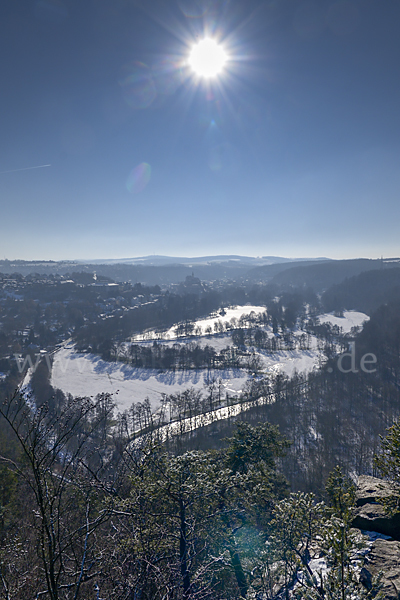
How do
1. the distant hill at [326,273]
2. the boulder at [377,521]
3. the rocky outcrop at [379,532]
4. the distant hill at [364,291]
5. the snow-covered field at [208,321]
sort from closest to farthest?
the rocky outcrop at [379,532] → the boulder at [377,521] → the snow-covered field at [208,321] → the distant hill at [364,291] → the distant hill at [326,273]

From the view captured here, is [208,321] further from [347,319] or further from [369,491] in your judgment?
[369,491]

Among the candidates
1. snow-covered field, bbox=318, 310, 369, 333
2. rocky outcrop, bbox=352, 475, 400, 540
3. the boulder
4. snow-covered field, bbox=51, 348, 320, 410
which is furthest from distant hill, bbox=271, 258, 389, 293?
the boulder

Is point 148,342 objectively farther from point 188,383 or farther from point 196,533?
point 196,533

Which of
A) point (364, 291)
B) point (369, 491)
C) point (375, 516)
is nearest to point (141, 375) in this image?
point (369, 491)

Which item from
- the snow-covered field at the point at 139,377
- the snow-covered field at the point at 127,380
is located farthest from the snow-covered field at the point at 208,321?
Answer: the snow-covered field at the point at 127,380

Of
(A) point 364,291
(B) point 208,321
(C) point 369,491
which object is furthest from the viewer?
(A) point 364,291

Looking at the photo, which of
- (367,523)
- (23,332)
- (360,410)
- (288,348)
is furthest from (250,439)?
(23,332)

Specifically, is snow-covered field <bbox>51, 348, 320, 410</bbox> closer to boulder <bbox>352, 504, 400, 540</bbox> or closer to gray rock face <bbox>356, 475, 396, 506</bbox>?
gray rock face <bbox>356, 475, 396, 506</bbox>

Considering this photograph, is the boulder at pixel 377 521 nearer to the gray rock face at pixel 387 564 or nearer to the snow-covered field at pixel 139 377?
the gray rock face at pixel 387 564

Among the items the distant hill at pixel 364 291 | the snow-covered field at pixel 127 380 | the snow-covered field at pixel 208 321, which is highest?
the distant hill at pixel 364 291
